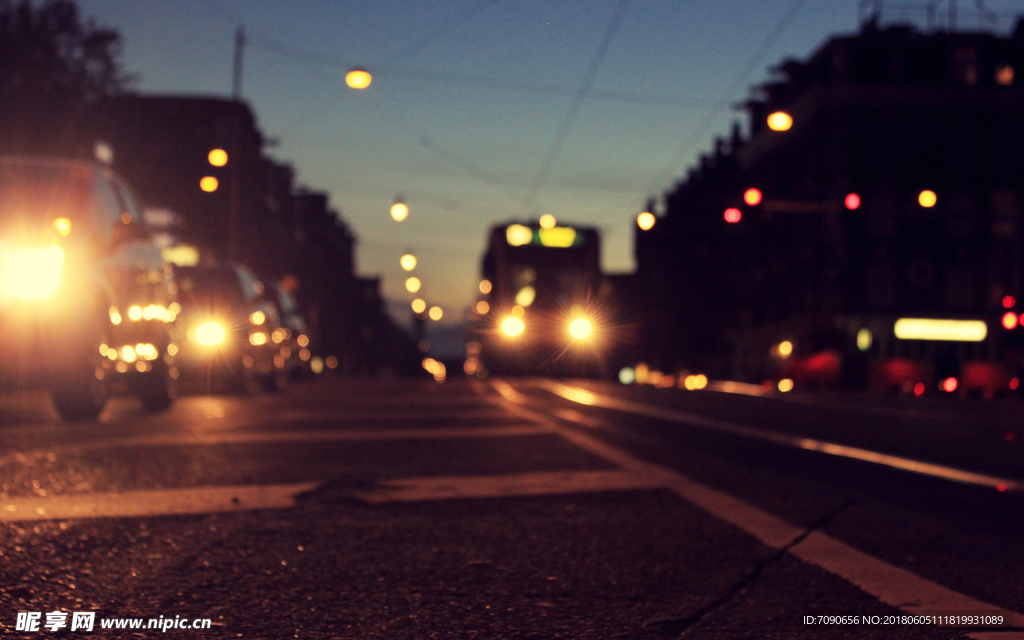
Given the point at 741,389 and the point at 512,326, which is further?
the point at 741,389

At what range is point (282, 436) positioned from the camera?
10289 mm

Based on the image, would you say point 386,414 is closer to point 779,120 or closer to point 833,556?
point 833,556

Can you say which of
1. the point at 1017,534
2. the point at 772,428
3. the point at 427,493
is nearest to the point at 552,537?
the point at 427,493

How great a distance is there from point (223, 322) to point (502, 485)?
11.7 metres

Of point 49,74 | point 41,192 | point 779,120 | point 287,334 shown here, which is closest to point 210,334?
point 287,334

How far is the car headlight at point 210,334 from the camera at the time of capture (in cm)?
1752

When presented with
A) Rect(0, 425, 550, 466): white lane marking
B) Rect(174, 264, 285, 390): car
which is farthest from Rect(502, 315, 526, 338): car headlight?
Rect(0, 425, 550, 466): white lane marking

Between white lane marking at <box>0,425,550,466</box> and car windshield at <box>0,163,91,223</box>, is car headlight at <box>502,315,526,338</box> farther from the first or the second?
car windshield at <box>0,163,91,223</box>

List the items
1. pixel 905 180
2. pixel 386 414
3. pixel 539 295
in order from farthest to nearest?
pixel 905 180 < pixel 539 295 < pixel 386 414

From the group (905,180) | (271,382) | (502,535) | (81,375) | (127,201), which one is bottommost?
(502,535)

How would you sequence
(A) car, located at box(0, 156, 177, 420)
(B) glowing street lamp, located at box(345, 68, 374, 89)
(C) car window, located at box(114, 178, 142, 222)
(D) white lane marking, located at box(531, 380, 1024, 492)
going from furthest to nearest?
(B) glowing street lamp, located at box(345, 68, 374, 89)
(C) car window, located at box(114, 178, 142, 222)
(A) car, located at box(0, 156, 177, 420)
(D) white lane marking, located at box(531, 380, 1024, 492)

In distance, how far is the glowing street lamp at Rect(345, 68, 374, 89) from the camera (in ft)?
84.4

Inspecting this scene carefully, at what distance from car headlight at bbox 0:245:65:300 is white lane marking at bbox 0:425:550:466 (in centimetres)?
131

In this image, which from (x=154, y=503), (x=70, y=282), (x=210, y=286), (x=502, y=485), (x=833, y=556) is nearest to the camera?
(x=833, y=556)
